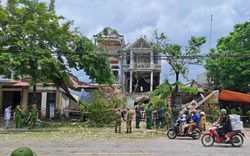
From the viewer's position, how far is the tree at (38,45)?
67.7 ft

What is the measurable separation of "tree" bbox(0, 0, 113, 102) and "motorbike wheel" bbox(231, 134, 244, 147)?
12.6 meters

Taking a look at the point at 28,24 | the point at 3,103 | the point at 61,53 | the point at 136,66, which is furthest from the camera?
the point at 136,66

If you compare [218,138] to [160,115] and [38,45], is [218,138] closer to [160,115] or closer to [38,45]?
[160,115]

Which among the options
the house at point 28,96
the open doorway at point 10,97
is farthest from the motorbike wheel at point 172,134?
the open doorway at point 10,97

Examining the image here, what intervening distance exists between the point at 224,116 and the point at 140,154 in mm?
4776

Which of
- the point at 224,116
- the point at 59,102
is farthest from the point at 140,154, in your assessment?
the point at 59,102

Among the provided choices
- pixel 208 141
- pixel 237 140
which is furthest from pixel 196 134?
pixel 237 140

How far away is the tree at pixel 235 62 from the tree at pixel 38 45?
1161 cm

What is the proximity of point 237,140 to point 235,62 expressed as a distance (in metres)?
15.1

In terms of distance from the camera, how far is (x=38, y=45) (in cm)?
2227

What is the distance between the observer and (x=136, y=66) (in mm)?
41000

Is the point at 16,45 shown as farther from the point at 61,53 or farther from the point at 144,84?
the point at 144,84

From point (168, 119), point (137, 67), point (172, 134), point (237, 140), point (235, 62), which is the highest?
point (137, 67)

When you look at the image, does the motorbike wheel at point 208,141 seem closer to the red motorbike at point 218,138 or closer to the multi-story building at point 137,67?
the red motorbike at point 218,138
